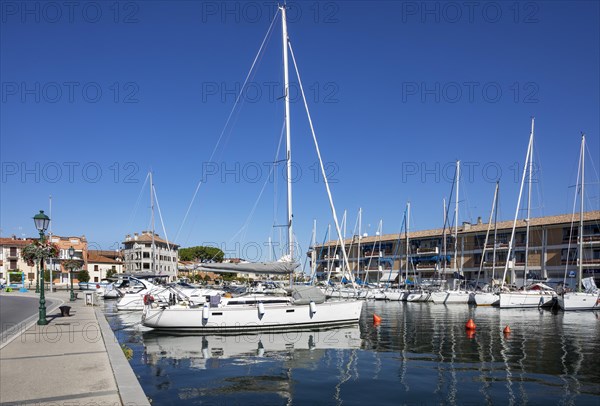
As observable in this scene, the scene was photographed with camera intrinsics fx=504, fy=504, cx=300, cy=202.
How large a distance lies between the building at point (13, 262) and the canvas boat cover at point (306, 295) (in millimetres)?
77161

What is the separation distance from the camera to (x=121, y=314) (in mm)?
33656

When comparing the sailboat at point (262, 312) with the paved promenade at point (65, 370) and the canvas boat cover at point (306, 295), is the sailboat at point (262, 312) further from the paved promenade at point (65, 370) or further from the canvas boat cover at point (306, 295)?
the paved promenade at point (65, 370)

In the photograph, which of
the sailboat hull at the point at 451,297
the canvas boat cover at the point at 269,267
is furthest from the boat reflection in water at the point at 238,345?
the sailboat hull at the point at 451,297

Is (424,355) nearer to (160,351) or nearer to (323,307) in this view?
(323,307)

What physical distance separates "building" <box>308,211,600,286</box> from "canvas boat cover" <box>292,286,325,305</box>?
92.5 feet

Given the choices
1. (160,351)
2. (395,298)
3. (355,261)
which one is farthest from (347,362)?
(355,261)

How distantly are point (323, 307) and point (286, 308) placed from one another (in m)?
2.07

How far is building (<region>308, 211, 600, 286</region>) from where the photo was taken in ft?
198

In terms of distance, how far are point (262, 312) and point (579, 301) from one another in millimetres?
32856

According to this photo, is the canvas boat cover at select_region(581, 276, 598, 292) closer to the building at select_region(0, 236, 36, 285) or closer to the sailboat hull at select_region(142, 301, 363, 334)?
the sailboat hull at select_region(142, 301, 363, 334)

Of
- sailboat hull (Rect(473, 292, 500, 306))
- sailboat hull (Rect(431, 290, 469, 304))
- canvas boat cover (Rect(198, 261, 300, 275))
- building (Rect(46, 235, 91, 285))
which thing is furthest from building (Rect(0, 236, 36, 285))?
canvas boat cover (Rect(198, 261, 300, 275))

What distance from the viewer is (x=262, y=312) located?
2344 cm

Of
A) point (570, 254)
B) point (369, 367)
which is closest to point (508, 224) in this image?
point (570, 254)

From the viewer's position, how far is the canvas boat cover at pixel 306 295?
24.7 metres
